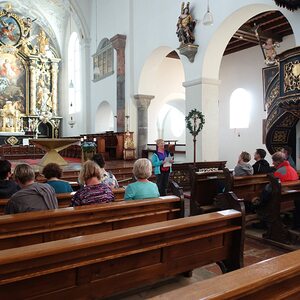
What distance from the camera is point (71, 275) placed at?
2.14m

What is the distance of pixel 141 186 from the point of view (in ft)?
12.0

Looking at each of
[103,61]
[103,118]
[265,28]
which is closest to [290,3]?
[265,28]

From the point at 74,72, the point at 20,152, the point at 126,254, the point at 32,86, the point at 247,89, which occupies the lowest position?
the point at 126,254

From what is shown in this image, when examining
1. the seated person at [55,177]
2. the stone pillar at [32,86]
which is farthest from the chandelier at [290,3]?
the stone pillar at [32,86]

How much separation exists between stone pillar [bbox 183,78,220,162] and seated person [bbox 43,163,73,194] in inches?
262

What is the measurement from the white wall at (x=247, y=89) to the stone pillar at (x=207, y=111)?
10.3 ft

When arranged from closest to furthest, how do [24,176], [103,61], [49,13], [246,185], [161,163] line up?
[24,176] → [246,185] → [161,163] → [103,61] → [49,13]

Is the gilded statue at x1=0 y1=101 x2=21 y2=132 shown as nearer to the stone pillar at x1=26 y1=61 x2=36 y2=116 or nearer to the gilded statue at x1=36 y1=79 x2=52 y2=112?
the stone pillar at x1=26 y1=61 x2=36 y2=116

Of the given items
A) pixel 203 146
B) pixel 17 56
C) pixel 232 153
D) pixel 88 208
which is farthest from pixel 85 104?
pixel 88 208

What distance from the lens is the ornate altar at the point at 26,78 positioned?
2097 centimetres

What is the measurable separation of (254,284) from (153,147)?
45.9 feet

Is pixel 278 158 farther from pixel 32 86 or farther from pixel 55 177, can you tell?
pixel 32 86

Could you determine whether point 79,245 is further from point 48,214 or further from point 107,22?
point 107,22

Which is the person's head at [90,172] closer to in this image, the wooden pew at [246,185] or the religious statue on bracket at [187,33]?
the wooden pew at [246,185]
